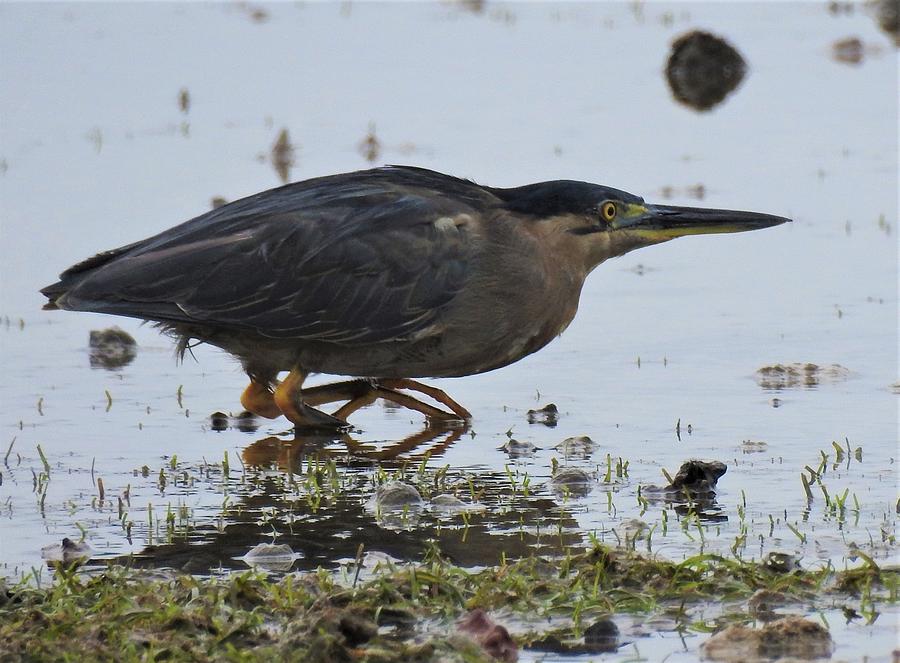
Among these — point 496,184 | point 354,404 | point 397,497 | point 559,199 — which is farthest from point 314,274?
point 496,184

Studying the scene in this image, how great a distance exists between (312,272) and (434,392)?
779 mm

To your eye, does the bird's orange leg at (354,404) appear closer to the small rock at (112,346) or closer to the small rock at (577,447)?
the small rock at (577,447)

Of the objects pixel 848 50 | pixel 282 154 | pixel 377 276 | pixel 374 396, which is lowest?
pixel 374 396

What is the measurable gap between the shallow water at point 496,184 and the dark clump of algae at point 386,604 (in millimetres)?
287

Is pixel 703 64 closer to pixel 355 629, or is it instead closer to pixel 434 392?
pixel 434 392

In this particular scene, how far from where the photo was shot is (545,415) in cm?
813

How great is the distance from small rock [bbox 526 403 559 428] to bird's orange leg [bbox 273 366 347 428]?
81cm

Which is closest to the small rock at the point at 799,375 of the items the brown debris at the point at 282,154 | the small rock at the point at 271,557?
the small rock at the point at 271,557

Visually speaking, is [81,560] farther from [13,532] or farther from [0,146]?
[0,146]

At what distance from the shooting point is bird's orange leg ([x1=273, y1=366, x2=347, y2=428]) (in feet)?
26.4

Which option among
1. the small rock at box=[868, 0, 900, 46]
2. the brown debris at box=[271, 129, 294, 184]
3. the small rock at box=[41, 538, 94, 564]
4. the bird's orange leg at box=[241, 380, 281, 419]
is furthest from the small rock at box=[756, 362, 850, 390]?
the small rock at box=[868, 0, 900, 46]

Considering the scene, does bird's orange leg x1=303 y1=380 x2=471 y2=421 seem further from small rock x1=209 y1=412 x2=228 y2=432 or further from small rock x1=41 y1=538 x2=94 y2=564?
small rock x1=41 y1=538 x2=94 y2=564

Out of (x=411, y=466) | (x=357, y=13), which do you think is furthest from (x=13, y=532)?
(x=357, y=13)

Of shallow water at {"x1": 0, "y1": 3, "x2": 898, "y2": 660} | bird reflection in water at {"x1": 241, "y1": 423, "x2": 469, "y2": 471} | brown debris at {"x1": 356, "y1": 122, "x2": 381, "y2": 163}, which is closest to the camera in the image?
shallow water at {"x1": 0, "y1": 3, "x2": 898, "y2": 660}
